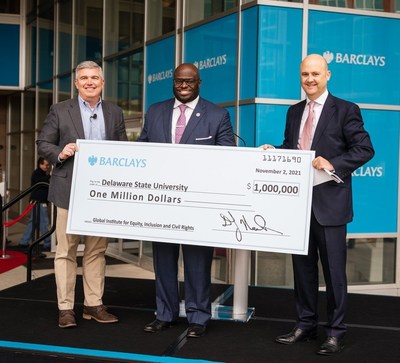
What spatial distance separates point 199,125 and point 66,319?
1463 mm

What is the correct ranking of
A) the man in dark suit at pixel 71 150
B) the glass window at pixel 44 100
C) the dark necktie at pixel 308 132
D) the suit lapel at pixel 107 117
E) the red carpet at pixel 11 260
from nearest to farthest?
the dark necktie at pixel 308 132 → the man in dark suit at pixel 71 150 → the suit lapel at pixel 107 117 → the red carpet at pixel 11 260 → the glass window at pixel 44 100

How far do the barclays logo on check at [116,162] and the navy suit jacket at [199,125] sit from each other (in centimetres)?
17

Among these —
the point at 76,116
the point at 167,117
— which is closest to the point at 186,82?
the point at 167,117

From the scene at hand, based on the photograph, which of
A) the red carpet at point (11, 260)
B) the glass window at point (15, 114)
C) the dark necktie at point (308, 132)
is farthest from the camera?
the glass window at point (15, 114)

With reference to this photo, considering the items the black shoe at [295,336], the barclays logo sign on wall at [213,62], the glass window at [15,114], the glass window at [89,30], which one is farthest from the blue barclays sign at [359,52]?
the glass window at [15,114]

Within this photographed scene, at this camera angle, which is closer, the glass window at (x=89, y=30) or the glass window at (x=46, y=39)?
the glass window at (x=89, y=30)

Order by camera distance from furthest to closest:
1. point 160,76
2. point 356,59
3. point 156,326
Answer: point 160,76 → point 356,59 → point 156,326

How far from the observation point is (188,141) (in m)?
3.75

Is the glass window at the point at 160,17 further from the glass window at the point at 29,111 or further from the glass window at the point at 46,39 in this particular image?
the glass window at the point at 29,111

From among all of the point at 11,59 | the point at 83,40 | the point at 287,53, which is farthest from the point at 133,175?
the point at 11,59

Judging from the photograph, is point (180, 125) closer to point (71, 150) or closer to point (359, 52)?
point (71, 150)

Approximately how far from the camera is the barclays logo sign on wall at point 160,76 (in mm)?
7629

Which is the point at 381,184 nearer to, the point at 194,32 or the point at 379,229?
the point at 379,229

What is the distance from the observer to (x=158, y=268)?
3848 millimetres
